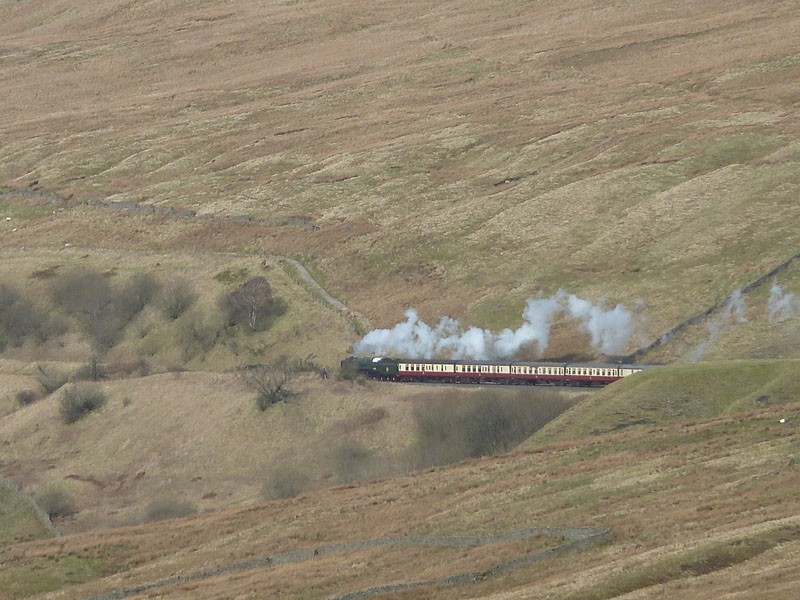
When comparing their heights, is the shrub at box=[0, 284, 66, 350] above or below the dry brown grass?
below

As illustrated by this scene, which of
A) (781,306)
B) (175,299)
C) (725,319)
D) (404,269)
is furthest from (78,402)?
(781,306)

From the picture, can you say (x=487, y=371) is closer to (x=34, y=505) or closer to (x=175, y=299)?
(x=34, y=505)

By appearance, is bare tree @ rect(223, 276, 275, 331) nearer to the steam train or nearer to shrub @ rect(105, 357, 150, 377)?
shrub @ rect(105, 357, 150, 377)

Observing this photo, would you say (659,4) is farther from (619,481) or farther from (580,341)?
(619,481)

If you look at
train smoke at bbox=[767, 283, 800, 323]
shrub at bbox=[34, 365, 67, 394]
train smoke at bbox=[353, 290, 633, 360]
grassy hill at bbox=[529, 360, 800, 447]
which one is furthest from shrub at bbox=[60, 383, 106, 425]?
train smoke at bbox=[767, 283, 800, 323]

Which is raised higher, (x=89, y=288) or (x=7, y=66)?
(x=7, y=66)

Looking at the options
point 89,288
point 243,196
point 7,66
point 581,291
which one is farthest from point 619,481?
point 7,66
